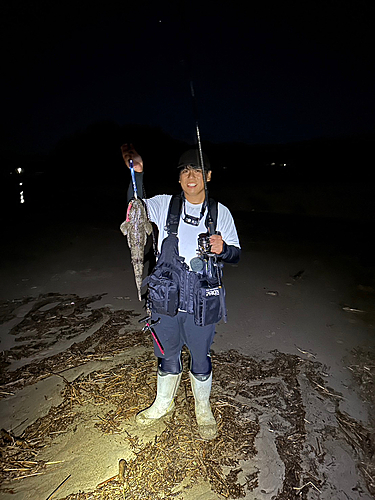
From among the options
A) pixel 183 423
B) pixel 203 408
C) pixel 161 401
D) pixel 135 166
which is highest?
pixel 135 166

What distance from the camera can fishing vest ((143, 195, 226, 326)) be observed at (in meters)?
2.98

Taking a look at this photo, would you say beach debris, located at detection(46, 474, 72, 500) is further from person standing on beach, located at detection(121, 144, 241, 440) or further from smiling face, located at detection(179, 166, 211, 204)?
smiling face, located at detection(179, 166, 211, 204)

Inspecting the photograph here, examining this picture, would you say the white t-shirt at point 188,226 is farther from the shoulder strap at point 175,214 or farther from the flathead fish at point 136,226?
the flathead fish at point 136,226

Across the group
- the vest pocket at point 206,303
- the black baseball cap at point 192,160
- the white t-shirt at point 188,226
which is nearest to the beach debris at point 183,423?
the vest pocket at point 206,303

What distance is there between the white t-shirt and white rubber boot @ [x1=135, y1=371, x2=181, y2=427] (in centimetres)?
130

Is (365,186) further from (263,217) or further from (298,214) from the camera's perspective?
(263,217)

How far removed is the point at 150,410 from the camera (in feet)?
11.3

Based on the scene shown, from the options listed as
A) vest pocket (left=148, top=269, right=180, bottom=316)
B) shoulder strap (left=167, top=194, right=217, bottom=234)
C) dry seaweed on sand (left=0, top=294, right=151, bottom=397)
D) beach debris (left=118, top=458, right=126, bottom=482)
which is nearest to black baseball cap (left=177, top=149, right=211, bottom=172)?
shoulder strap (left=167, top=194, right=217, bottom=234)

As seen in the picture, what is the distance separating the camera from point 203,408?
3.43 meters

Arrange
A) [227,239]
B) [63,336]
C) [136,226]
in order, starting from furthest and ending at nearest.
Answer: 1. [63,336]
2. [227,239]
3. [136,226]

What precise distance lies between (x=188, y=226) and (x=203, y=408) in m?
1.94

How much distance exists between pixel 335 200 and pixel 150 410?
60.4ft

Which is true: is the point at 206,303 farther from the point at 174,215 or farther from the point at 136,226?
the point at 136,226

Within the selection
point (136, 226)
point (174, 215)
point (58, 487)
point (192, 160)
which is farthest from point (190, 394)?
point (192, 160)
